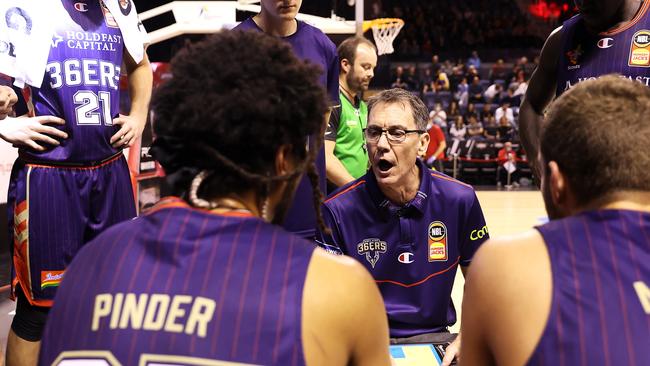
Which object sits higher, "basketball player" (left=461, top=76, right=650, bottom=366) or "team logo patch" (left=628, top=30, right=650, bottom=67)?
"team logo patch" (left=628, top=30, right=650, bottom=67)

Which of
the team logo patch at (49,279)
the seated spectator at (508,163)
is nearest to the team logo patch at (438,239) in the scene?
the team logo patch at (49,279)

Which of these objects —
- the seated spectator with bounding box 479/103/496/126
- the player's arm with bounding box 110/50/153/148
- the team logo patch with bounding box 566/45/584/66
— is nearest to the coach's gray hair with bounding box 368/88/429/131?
the team logo patch with bounding box 566/45/584/66

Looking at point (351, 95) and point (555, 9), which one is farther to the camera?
point (555, 9)

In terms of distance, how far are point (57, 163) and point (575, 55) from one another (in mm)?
1934

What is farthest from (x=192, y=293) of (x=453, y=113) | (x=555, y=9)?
(x=555, y=9)

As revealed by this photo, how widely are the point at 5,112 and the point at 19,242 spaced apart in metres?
0.46

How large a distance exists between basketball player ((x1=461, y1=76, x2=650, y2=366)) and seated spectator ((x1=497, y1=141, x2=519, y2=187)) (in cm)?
1485

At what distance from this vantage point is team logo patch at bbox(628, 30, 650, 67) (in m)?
2.58

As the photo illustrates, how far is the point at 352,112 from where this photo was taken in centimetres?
471

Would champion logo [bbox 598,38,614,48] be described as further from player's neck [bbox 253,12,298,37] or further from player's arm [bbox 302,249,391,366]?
player's arm [bbox 302,249,391,366]

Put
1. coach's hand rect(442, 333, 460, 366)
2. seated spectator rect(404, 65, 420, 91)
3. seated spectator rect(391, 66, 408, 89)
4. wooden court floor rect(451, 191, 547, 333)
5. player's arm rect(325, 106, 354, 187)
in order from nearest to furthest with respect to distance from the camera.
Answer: coach's hand rect(442, 333, 460, 366) → player's arm rect(325, 106, 354, 187) → wooden court floor rect(451, 191, 547, 333) → seated spectator rect(391, 66, 408, 89) → seated spectator rect(404, 65, 420, 91)

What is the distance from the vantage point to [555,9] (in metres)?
24.5

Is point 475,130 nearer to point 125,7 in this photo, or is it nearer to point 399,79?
point 399,79

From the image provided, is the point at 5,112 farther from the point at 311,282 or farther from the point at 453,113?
the point at 453,113
